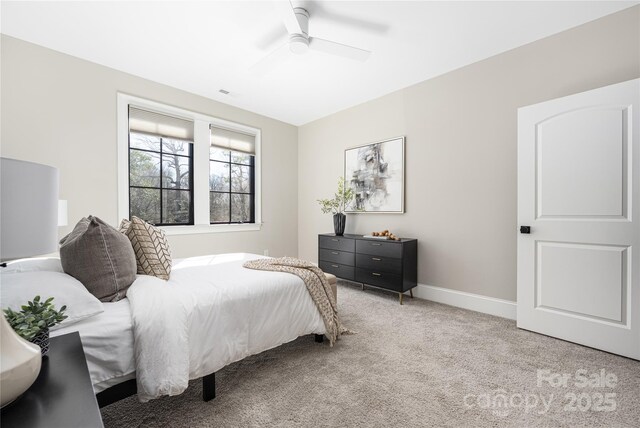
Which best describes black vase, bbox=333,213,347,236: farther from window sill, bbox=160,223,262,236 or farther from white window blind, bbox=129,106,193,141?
white window blind, bbox=129,106,193,141

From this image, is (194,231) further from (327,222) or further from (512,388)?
(512,388)

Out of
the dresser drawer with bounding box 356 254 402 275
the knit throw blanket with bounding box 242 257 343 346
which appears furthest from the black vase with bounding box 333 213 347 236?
the knit throw blanket with bounding box 242 257 343 346

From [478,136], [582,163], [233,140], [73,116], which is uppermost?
[233,140]

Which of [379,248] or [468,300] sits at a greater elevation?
[379,248]

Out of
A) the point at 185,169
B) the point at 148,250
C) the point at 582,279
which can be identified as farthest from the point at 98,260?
the point at 582,279

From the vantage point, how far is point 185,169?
3.90 m

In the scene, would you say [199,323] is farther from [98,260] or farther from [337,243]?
[337,243]

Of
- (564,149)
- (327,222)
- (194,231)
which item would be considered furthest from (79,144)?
(564,149)

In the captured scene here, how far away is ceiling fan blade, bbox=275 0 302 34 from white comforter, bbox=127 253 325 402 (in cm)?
195

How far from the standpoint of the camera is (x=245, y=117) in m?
4.45

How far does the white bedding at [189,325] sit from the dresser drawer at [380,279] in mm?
1366

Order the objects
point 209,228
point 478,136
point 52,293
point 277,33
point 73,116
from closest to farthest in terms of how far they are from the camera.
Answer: point 52,293
point 277,33
point 73,116
point 478,136
point 209,228

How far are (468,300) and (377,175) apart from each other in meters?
1.90

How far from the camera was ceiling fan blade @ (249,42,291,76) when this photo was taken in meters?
2.48
